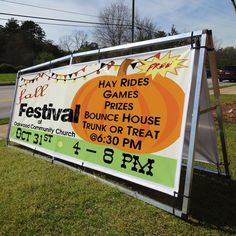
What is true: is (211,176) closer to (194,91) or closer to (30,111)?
(194,91)

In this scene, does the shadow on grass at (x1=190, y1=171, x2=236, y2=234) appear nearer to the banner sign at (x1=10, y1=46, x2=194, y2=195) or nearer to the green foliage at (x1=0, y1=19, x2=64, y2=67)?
the banner sign at (x1=10, y1=46, x2=194, y2=195)

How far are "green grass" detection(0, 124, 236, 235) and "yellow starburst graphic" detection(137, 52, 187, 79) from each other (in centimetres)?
145

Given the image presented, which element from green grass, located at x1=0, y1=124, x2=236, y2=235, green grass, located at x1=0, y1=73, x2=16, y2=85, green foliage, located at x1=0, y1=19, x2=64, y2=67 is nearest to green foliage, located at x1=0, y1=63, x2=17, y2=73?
green foliage, located at x1=0, y1=19, x2=64, y2=67

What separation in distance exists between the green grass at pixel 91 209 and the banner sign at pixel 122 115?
302 mm

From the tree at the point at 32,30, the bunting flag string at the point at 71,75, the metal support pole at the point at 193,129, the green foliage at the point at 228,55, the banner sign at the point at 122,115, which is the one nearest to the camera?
the metal support pole at the point at 193,129

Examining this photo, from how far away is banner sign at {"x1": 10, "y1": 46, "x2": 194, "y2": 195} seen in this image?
399cm

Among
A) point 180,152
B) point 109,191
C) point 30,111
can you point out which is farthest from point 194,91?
point 30,111

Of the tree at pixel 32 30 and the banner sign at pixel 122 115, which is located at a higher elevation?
the tree at pixel 32 30

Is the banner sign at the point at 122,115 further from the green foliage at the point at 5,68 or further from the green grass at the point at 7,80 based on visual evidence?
the green foliage at the point at 5,68

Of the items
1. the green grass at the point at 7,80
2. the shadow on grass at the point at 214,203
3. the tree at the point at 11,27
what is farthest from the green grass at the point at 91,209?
the tree at the point at 11,27

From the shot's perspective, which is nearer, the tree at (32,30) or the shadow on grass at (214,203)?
the shadow on grass at (214,203)

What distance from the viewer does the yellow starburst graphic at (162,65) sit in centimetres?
408

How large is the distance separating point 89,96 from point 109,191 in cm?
141

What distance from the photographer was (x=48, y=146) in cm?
585
